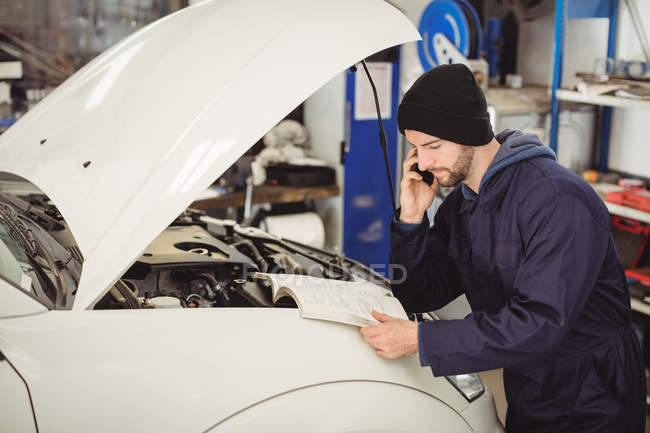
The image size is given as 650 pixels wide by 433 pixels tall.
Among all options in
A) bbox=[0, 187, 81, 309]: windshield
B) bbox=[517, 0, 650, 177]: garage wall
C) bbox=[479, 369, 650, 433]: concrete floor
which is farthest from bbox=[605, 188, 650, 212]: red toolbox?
bbox=[0, 187, 81, 309]: windshield

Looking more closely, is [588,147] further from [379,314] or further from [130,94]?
[130,94]

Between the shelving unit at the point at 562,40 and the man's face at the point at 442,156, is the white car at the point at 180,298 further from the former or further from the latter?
the shelving unit at the point at 562,40

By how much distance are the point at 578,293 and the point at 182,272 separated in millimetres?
1153

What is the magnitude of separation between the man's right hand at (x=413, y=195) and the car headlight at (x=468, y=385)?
0.49 metres

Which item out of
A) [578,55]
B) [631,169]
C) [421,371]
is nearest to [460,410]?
[421,371]

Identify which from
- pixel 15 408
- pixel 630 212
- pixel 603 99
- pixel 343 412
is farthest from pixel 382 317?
pixel 603 99

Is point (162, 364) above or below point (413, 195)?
below

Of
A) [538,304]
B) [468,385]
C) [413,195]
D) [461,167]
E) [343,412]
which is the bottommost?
[468,385]

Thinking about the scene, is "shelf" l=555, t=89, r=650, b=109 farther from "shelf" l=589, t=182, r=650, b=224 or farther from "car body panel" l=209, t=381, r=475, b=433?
"car body panel" l=209, t=381, r=475, b=433

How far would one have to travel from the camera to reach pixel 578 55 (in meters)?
4.46

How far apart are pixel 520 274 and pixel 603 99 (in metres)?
2.27

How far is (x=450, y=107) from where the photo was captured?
1.73 m

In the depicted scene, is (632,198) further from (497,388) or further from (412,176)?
(412,176)

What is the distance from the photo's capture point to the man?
5.28ft
